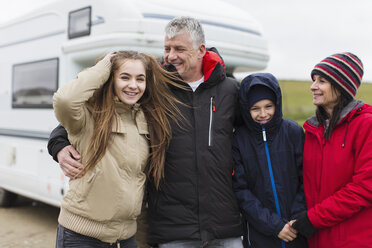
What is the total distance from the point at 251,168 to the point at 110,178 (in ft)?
2.63

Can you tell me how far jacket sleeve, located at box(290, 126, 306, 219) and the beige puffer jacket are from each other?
0.86 meters

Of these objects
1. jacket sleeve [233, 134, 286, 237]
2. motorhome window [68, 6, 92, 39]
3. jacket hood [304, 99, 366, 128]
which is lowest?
jacket sleeve [233, 134, 286, 237]

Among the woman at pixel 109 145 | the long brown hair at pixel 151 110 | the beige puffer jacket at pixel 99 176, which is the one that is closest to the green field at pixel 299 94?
the long brown hair at pixel 151 110

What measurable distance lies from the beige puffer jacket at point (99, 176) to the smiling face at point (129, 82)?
6cm

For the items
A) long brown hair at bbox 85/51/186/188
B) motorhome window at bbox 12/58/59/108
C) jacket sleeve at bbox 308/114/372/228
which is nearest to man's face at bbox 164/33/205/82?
long brown hair at bbox 85/51/186/188

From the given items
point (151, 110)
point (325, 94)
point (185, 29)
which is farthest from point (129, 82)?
point (325, 94)

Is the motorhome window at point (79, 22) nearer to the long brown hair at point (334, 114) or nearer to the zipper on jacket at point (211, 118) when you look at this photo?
the zipper on jacket at point (211, 118)

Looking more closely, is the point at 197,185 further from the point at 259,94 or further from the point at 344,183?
the point at 344,183

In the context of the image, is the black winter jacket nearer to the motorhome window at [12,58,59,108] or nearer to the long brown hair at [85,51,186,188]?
the long brown hair at [85,51,186,188]

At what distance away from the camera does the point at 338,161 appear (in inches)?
79.7

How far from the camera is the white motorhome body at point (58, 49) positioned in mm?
4027

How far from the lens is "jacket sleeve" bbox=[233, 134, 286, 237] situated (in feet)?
7.02

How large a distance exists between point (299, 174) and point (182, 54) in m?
0.98

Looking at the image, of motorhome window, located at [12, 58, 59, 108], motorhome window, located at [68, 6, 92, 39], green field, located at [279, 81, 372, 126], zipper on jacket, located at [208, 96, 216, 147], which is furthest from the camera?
green field, located at [279, 81, 372, 126]
